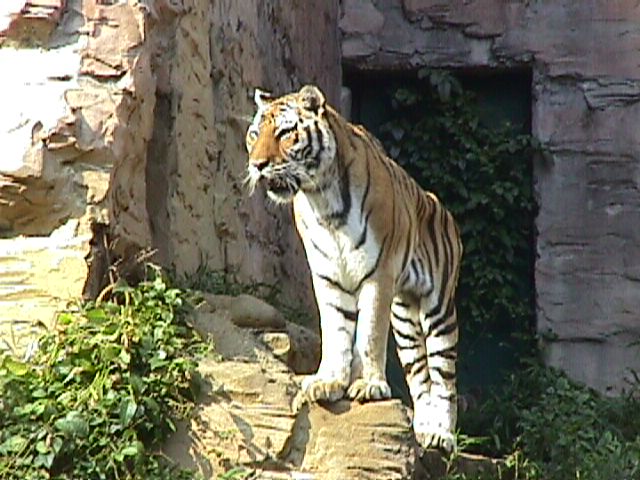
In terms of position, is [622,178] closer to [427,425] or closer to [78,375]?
[427,425]

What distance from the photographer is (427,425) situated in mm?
6727

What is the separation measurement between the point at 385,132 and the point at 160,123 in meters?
3.38

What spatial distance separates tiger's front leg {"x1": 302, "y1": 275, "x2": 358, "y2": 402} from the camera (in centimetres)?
604

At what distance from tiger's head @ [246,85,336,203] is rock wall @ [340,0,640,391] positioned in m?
3.69

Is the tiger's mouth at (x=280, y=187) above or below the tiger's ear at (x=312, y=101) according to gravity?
below

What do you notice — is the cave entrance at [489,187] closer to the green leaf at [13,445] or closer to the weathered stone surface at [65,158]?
the weathered stone surface at [65,158]

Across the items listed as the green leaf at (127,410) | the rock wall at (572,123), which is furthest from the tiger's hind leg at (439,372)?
the rock wall at (572,123)

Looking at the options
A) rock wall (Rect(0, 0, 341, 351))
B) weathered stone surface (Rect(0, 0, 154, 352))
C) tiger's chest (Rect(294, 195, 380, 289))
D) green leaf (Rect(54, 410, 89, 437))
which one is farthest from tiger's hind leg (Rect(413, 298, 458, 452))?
green leaf (Rect(54, 410, 89, 437))

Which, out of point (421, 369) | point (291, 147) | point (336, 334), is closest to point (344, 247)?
point (336, 334)

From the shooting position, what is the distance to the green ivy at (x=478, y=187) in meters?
9.81

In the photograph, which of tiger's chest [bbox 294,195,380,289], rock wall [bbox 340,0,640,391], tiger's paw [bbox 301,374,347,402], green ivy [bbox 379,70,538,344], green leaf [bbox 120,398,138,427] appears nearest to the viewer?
green leaf [bbox 120,398,138,427]

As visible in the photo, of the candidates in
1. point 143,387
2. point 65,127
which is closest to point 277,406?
point 143,387

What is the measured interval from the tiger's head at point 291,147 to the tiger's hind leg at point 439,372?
41.6 inches

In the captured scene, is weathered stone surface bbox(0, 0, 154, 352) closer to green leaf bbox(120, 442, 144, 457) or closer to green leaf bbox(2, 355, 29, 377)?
green leaf bbox(2, 355, 29, 377)
